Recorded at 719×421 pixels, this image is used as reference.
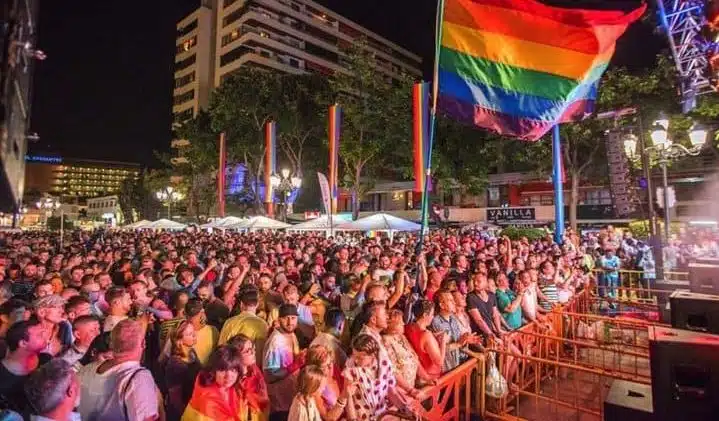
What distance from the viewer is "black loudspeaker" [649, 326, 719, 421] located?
286cm

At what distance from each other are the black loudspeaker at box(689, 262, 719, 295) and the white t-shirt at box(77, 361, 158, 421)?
806 cm

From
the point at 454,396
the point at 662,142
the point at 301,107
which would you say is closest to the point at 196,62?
the point at 301,107

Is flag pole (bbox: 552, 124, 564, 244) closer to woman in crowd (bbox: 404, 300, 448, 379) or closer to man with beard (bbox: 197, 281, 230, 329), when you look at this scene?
woman in crowd (bbox: 404, 300, 448, 379)

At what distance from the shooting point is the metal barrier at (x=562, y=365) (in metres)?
4.96

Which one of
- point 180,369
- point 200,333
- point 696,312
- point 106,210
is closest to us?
point 180,369

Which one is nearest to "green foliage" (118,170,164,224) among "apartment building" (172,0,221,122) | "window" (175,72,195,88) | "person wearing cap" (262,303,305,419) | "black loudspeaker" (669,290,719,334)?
"apartment building" (172,0,221,122)

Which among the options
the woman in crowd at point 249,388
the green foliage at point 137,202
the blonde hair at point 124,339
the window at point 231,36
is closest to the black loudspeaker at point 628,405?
the woman in crowd at point 249,388

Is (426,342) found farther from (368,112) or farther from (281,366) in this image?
(368,112)

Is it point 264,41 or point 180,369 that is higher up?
point 264,41

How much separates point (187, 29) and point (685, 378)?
81.2 metres

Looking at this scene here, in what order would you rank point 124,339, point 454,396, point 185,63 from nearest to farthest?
point 124,339 < point 454,396 < point 185,63

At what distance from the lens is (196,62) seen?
66562 mm

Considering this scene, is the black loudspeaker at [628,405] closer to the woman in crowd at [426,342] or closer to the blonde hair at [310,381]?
the woman in crowd at [426,342]

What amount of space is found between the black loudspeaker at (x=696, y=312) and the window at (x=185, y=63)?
73878 millimetres
